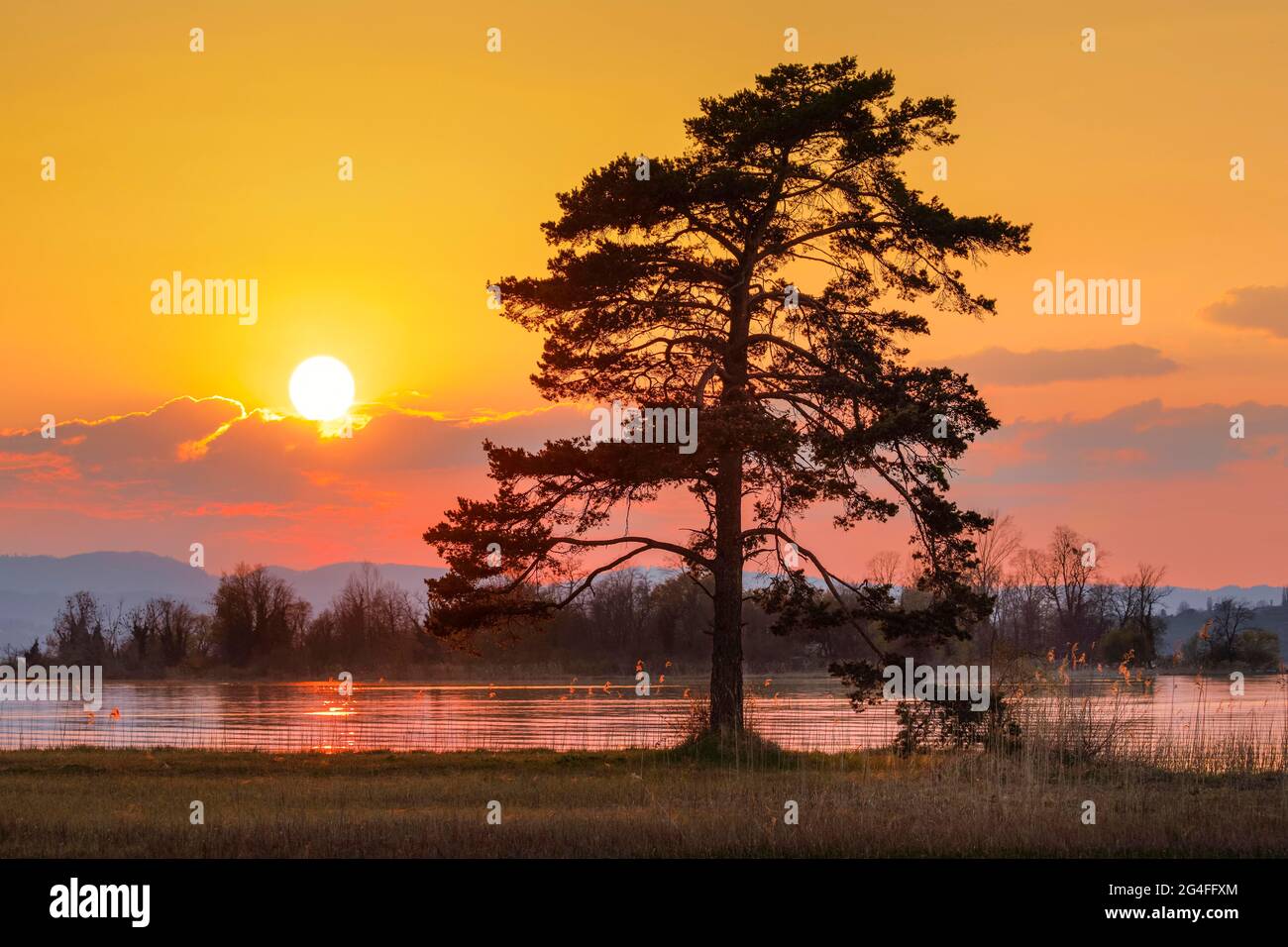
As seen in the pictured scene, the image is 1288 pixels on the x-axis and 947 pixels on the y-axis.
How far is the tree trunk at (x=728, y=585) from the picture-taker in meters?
31.1

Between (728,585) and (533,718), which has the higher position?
(728,585)

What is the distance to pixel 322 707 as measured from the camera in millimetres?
58031

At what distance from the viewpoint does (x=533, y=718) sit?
4725cm

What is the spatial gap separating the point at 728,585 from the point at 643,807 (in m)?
11.5

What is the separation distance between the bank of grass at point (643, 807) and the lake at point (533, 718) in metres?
4.14

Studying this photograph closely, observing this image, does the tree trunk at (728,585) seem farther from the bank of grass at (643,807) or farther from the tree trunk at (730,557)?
the bank of grass at (643,807)

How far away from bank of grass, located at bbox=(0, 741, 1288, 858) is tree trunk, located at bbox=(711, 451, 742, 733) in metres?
2.45

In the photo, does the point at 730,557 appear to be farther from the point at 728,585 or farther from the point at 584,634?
the point at 584,634

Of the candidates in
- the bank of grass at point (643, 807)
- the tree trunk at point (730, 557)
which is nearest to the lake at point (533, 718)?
the tree trunk at point (730, 557)

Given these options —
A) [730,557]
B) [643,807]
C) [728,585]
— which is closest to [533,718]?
[728,585]

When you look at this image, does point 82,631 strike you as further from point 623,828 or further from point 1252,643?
point 623,828

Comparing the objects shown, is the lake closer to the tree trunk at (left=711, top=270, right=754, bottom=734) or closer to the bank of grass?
the tree trunk at (left=711, top=270, right=754, bottom=734)

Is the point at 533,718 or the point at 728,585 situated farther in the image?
the point at 533,718
